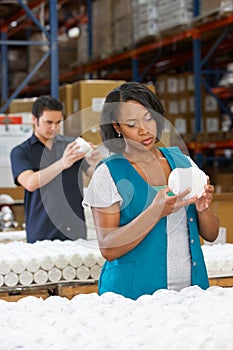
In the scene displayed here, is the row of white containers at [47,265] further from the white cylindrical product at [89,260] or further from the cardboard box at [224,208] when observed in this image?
the cardboard box at [224,208]

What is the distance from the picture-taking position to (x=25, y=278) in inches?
138

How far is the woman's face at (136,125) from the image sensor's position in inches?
97.9

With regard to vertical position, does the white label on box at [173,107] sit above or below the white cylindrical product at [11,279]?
above

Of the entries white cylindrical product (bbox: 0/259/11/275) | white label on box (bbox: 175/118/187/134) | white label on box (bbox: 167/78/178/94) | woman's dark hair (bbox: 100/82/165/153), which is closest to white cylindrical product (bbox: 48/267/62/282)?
white cylindrical product (bbox: 0/259/11/275)

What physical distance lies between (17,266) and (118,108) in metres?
1.26

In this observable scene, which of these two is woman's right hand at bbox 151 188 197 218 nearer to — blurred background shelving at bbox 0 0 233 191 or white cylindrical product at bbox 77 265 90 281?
white cylindrical product at bbox 77 265 90 281

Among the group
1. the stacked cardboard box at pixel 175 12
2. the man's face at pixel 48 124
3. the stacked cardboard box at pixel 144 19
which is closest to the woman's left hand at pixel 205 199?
the man's face at pixel 48 124

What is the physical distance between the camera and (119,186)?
2559 millimetres

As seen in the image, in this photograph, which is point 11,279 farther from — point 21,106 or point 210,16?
point 210,16

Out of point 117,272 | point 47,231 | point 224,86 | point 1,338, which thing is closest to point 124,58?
point 224,86

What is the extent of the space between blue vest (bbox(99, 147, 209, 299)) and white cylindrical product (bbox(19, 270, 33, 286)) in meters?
0.93

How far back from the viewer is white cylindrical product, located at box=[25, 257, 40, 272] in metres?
3.50

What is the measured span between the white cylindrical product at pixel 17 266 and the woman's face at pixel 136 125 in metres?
1.19

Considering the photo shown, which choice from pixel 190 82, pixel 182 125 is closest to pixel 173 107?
pixel 182 125
